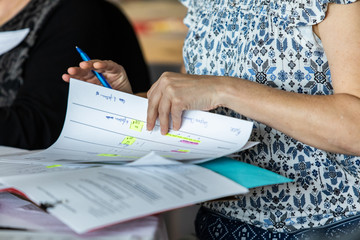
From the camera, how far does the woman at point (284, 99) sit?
2.56ft

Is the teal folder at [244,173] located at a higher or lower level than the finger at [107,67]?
lower

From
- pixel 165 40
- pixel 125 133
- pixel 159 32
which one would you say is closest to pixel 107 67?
pixel 125 133

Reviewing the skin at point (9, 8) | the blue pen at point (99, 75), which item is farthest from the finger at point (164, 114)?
the skin at point (9, 8)

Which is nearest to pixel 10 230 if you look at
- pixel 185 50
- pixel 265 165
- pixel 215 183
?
pixel 215 183

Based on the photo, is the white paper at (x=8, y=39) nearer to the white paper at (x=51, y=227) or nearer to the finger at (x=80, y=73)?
the finger at (x=80, y=73)

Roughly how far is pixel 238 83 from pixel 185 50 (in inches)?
14.1

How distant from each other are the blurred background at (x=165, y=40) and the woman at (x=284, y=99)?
268 millimetres

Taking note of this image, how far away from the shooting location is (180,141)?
2.60ft

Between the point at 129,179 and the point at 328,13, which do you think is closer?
the point at 129,179

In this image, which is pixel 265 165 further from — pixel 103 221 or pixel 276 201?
pixel 103 221

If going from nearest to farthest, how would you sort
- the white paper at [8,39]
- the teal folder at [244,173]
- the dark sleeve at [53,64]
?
the teal folder at [244,173] < the white paper at [8,39] < the dark sleeve at [53,64]

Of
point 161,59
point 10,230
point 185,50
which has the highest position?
point 185,50

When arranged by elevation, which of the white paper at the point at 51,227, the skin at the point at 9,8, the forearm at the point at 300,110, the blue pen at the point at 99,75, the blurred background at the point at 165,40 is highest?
the skin at the point at 9,8

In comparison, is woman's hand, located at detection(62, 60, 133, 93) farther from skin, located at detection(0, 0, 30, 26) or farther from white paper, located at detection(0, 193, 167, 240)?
skin, located at detection(0, 0, 30, 26)
